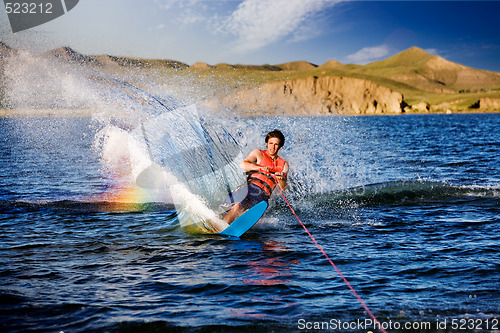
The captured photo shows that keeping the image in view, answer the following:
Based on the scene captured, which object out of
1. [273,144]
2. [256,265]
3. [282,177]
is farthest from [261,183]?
[256,265]

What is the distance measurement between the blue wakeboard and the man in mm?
163

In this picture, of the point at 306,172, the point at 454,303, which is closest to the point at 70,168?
the point at 306,172

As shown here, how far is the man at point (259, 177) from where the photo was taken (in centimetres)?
971

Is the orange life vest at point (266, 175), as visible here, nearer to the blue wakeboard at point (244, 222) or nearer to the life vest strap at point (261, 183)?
the life vest strap at point (261, 183)

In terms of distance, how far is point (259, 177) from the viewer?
32.9 feet

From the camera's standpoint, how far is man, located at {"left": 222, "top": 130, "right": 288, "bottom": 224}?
31.9 ft

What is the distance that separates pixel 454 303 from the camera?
5887 mm

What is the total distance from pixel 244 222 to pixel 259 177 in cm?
113

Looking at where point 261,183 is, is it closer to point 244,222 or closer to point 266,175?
point 266,175

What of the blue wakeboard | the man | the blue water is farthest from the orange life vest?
the blue water

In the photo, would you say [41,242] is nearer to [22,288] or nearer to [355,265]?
[22,288]

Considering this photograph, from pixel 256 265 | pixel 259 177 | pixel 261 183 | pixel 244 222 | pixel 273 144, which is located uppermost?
pixel 273 144

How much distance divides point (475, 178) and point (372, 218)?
892 centimetres

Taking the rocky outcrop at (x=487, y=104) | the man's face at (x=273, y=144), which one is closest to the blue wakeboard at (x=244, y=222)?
the man's face at (x=273, y=144)
